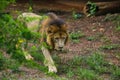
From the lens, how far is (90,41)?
38.3 feet

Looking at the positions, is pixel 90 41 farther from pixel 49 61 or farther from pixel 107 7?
pixel 49 61

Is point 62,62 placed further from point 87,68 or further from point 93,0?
point 93,0

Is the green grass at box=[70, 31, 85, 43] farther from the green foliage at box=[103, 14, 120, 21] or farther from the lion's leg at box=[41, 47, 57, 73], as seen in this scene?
the lion's leg at box=[41, 47, 57, 73]

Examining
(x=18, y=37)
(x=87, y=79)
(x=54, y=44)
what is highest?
(x=18, y=37)

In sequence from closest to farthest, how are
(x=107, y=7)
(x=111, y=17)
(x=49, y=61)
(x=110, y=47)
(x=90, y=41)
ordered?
1. (x=49, y=61)
2. (x=110, y=47)
3. (x=90, y=41)
4. (x=111, y=17)
5. (x=107, y=7)

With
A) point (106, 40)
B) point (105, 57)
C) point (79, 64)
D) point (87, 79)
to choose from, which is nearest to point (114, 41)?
point (106, 40)

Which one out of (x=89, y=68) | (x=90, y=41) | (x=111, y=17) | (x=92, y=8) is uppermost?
(x=92, y=8)

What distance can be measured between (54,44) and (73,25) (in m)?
5.18

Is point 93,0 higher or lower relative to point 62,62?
higher

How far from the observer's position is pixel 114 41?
11523 millimetres

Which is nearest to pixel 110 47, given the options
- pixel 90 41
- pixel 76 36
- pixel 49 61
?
pixel 90 41

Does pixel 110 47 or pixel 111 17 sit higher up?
pixel 111 17

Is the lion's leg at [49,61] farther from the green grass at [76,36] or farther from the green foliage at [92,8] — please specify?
the green foliage at [92,8]

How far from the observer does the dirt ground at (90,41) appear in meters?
9.70
